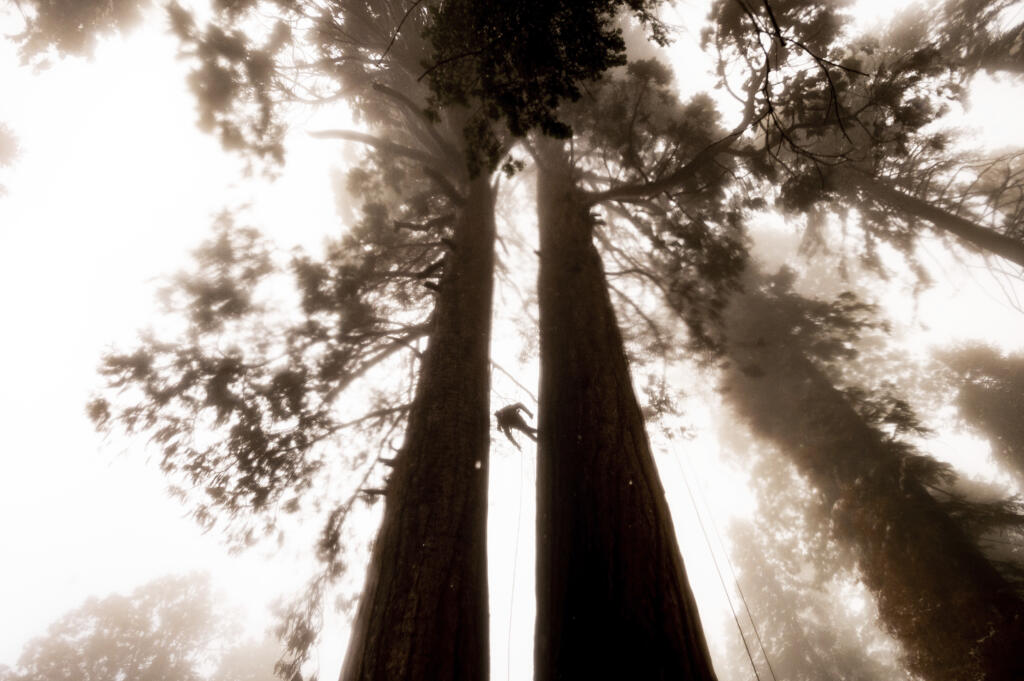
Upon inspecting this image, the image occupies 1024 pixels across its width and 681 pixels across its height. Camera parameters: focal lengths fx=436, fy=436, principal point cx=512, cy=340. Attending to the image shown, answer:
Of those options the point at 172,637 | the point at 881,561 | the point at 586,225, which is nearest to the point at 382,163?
the point at 586,225

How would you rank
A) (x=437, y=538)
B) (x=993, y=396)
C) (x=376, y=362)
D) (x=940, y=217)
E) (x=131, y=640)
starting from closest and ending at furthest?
(x=437, y=538)
(x=376, y=362)
(x=940, y=217)
(x=993, y=396)
(x=131, y=640)

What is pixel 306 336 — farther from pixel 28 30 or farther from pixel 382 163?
pixel 28 30

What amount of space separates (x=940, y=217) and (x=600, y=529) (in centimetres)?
1035

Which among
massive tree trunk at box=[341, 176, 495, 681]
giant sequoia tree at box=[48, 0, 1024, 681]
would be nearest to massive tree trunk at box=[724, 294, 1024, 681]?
giant sequoia tree at box=[48, 0, 1024, 681]

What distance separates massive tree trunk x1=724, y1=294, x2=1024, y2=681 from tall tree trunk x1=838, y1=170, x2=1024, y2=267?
11.6 ft

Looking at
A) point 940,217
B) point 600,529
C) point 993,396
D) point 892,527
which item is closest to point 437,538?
point 600,529

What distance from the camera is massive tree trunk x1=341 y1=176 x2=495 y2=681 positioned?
240 centimetres

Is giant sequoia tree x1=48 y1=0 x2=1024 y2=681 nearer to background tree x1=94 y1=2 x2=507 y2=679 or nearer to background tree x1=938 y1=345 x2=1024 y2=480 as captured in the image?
background tree x1=94 y1=2 x2=507 y2=679

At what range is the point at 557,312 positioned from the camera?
4.44 m

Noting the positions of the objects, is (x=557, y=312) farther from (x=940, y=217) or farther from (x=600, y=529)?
(x=940, y=217)

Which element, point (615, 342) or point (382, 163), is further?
point (382, 163)

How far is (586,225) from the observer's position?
5.46 metres

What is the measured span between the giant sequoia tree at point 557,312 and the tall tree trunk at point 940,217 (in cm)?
5

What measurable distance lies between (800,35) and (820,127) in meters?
1.32
